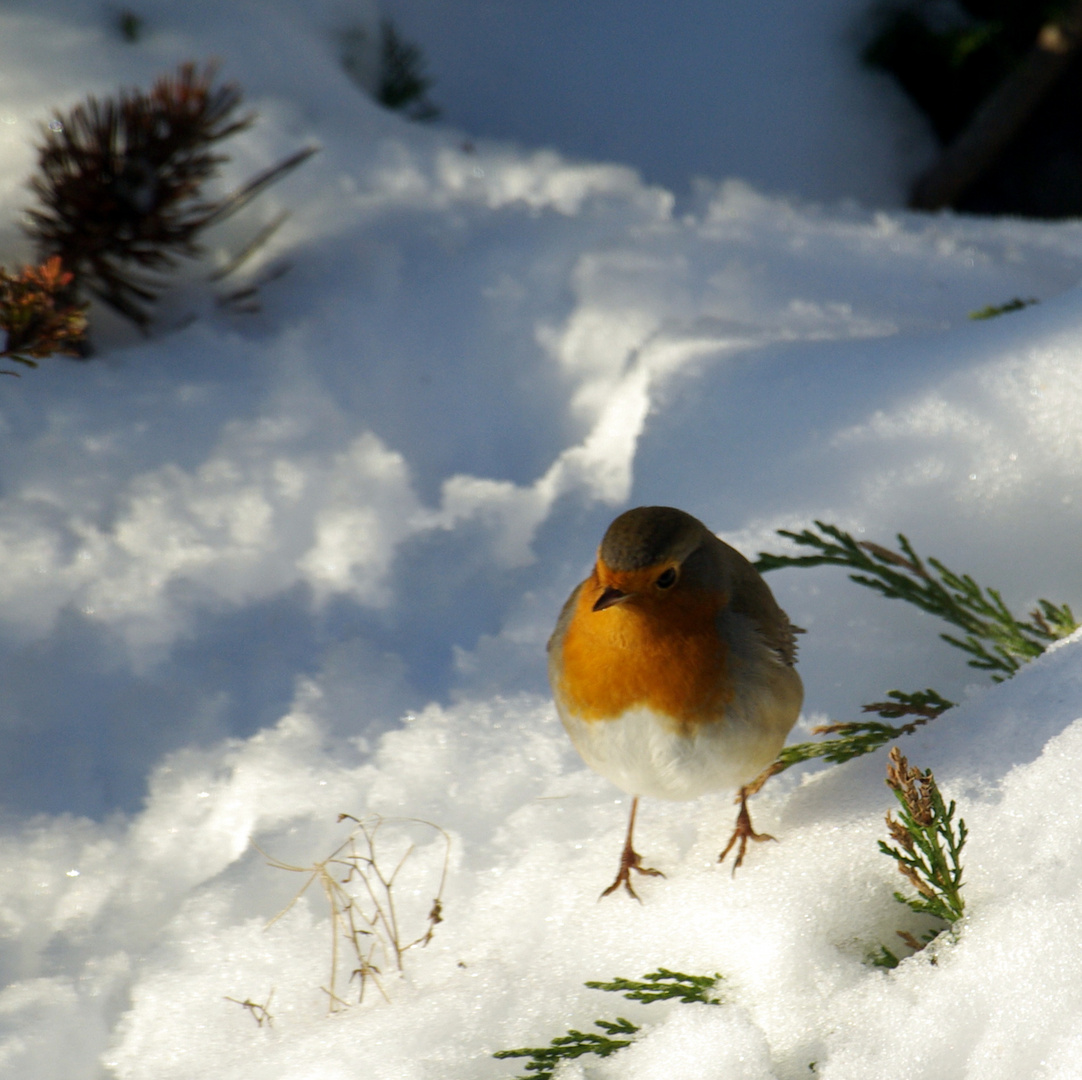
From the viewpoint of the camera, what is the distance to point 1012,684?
1.85 metres

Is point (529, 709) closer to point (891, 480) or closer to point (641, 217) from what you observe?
point (891, 480)

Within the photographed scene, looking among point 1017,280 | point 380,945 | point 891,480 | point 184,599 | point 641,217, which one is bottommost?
point 184,599

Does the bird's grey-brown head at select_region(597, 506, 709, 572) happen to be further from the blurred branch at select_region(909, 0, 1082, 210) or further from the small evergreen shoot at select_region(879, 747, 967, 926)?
the blurred branch at select_region(909, 0, 1082, 210)

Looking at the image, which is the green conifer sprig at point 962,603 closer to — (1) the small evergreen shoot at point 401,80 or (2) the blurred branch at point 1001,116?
(1) the small evergreen shoot at point 401,80

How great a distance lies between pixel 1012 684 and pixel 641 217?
2.56m

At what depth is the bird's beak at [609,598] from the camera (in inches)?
70.8

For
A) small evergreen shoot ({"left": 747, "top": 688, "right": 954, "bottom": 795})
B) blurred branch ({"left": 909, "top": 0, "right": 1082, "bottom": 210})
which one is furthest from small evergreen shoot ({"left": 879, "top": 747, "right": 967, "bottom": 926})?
blurred branch ({"left": 909, "top": 0, "right": 1082, "bottom": 210})

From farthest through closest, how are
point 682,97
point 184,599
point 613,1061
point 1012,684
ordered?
point 682,97, point 184,599, point 1012,684, point 613,1061

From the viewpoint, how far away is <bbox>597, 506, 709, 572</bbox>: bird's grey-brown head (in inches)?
70.5

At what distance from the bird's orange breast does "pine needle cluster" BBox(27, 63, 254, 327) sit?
2059 millimetres

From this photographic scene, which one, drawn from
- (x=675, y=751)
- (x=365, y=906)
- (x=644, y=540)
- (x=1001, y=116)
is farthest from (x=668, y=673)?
(x=1001, y=116)

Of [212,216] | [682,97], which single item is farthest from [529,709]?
[682,97]

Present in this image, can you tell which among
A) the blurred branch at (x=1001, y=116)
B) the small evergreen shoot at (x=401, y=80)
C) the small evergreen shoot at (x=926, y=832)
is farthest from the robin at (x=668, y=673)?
the blurred branch at (x=1001, y=116)

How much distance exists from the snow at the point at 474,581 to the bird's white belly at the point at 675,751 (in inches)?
7.4
